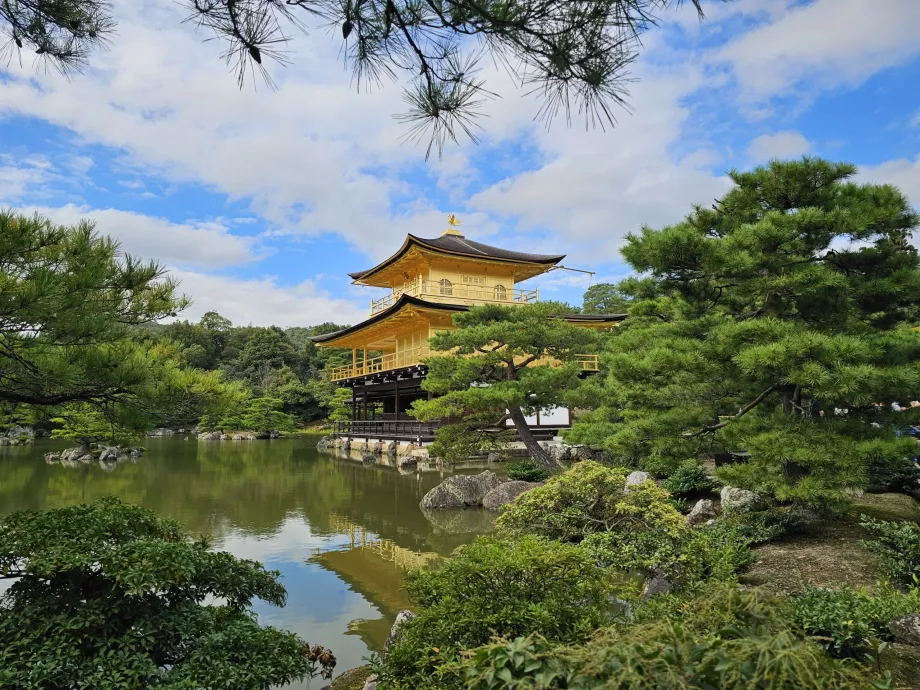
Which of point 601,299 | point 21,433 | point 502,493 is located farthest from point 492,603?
point 601,299

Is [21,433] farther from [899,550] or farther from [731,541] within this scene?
[899,550]

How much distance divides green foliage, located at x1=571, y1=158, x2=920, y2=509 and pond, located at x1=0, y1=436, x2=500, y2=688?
→ 2806 millimetres

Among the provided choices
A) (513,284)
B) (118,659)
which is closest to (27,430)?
(513,284)

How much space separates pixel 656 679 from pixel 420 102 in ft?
6.89

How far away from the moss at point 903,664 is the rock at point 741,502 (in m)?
2.71

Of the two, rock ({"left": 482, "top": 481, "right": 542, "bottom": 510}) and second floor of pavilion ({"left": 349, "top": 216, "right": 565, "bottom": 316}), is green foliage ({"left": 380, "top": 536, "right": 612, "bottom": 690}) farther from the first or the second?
second floor of pavilion ({"left": 349, "top": 216, "right": 565, "bottom": 316})

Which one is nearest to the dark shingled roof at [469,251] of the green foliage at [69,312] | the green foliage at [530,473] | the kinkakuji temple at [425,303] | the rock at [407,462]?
the kinkakuji temple at [425,303]

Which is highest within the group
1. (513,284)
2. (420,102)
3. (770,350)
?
(513,284)

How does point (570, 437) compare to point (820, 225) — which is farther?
point (570, 437)

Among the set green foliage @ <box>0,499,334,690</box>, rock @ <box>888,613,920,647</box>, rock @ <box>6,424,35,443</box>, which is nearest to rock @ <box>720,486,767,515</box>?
rock @ <box>888,613,920,647</box>

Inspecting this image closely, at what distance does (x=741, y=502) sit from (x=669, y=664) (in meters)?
5.29

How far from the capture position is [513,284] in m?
20.0

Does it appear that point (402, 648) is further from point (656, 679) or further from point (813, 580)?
point (813, 580)

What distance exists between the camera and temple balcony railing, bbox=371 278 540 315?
60.0 ft
